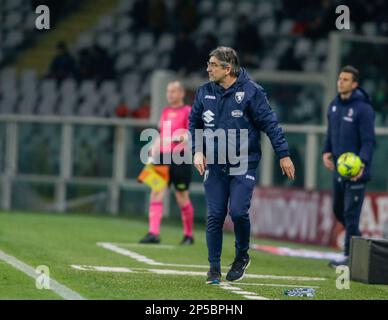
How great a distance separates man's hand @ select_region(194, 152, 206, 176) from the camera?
34.3 ft

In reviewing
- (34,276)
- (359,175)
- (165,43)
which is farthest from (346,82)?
(165,43)

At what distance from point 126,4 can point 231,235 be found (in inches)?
539


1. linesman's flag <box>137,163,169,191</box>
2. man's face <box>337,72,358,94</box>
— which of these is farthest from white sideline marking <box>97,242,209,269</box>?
man's face <box>337,72,358,94</box>

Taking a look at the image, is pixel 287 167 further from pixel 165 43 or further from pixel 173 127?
pixel 165 43

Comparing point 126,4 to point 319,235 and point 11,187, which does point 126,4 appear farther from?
point 319,235

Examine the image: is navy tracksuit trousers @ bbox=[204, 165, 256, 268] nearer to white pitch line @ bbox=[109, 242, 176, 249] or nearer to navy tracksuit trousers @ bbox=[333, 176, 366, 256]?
navy tracksuit trousers @ bbox=[333, 176, 366, 256]

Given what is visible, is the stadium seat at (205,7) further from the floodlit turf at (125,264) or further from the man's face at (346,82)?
the man's face at (346,82)

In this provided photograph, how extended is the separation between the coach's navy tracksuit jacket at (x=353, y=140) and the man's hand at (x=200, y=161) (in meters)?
3.24

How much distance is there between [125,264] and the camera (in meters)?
12.2

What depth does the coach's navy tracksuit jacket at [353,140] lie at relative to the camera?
13.4 meters

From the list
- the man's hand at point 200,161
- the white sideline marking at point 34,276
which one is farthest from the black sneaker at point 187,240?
the man's hand at point 200,161

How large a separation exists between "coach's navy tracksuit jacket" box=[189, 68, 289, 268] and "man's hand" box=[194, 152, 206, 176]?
71 mm

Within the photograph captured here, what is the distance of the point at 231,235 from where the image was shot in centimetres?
1912
